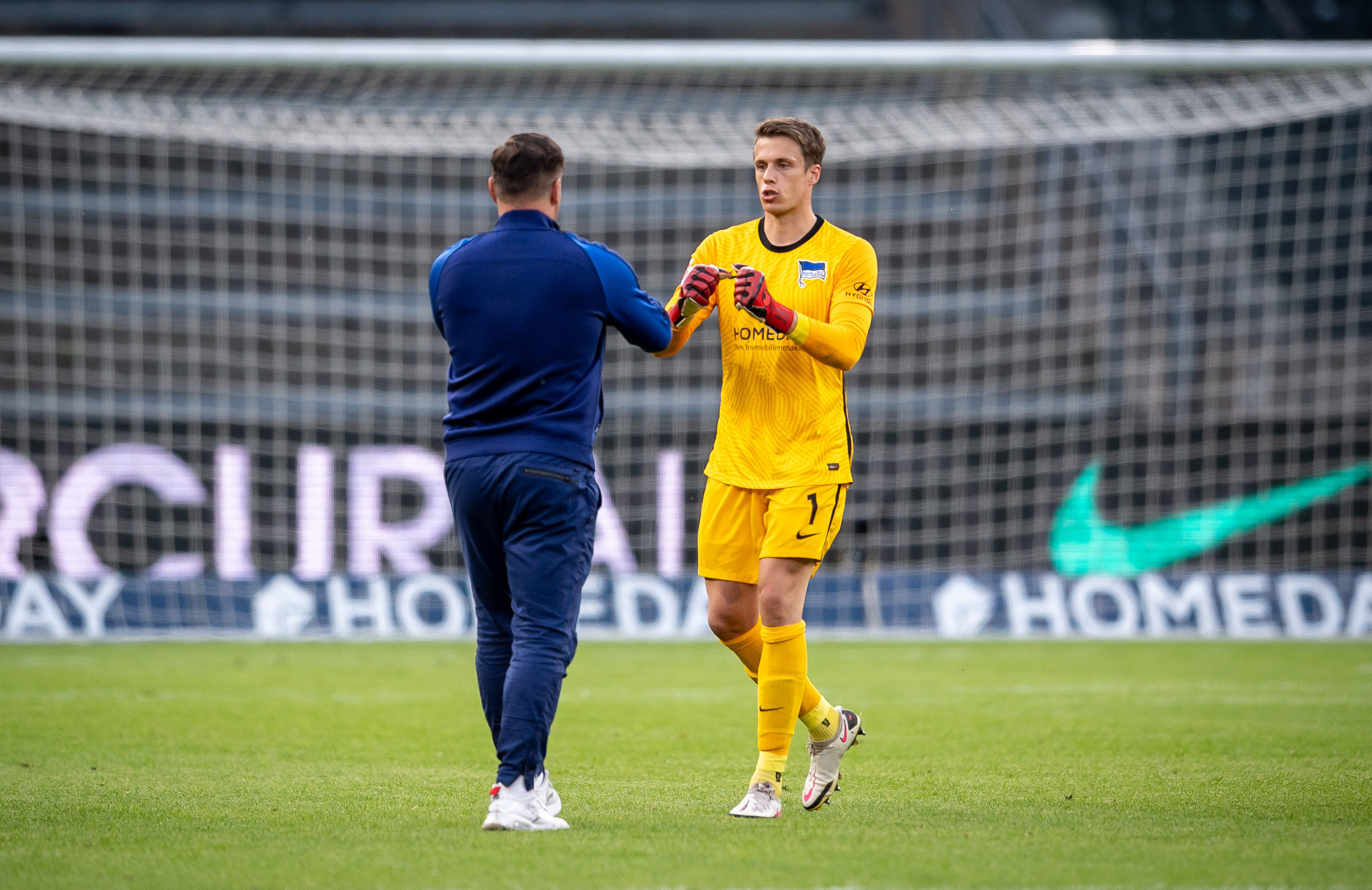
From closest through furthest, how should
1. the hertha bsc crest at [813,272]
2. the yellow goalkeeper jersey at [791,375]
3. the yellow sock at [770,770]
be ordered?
the yellow sock at [770,770] → the yellow goalkeeper jersey at [791,375] → the hertha bsc crest at [813,272]

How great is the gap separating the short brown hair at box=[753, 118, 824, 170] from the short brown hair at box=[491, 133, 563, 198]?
849 millimetres

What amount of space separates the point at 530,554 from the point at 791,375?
3.76 ft

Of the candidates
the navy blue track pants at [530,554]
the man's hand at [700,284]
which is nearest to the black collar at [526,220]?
the man's hand at [700,284]

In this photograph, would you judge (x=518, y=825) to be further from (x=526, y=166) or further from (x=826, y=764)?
(x=526, y=166)

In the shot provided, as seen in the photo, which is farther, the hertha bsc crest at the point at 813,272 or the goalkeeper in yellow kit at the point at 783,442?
the hertha bsc crest at the point at 813,272

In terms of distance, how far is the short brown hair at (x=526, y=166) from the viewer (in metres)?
4.05

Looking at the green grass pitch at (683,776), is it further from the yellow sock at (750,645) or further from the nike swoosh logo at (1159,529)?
the nike swoosh logo at (1159,529)

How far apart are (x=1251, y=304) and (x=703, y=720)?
32.3 feet

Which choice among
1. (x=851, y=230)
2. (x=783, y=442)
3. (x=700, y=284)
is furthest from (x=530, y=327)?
(x=851, y=230)

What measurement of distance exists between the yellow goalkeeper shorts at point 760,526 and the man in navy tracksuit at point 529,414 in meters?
0.69

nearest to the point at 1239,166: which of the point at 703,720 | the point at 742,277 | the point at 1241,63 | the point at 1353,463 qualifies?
the point at 1353,463

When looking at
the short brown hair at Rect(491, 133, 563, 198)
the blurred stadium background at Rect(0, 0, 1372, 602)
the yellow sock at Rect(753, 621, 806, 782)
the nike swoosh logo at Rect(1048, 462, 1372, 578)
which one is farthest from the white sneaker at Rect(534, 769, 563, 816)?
the nike swoosh logo at Rect(1048, 462, 1372, 578)

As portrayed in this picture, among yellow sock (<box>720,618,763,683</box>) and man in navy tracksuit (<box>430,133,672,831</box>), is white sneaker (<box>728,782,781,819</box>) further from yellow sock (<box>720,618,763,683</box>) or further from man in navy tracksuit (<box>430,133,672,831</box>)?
man in navy tracksuit (<box>430,133,672,831</box>)

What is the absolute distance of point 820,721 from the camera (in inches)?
185
